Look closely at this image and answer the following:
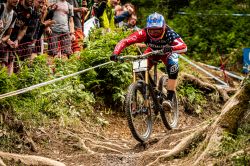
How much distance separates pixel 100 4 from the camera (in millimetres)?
13469

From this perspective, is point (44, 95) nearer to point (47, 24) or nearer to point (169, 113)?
point (47, 24)

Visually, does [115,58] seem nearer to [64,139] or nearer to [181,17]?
[64,139]

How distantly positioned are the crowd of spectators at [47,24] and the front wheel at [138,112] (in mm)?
2242

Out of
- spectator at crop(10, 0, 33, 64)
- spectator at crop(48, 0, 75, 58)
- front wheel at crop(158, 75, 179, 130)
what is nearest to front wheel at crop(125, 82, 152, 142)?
front wheel at crop(158, 75, 179, 130)

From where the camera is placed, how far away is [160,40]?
10094 millimetres

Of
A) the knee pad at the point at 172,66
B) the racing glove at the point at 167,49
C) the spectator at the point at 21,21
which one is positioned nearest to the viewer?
the racing glove at the point at 167,49

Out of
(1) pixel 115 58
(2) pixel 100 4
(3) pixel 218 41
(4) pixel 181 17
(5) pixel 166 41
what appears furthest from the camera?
(4) pixel 181 17

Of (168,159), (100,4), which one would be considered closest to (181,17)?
(100,4)

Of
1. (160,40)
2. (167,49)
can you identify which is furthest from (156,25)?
(167,49)

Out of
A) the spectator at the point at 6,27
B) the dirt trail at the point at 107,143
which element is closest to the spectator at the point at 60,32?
the dirt trail at the point at 107,143

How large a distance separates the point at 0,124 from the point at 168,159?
8.68ft

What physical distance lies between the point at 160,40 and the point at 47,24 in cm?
244

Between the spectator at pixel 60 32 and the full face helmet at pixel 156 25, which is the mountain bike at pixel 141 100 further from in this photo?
the spectator at pixel 60 32

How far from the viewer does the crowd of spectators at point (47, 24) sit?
393 inches
